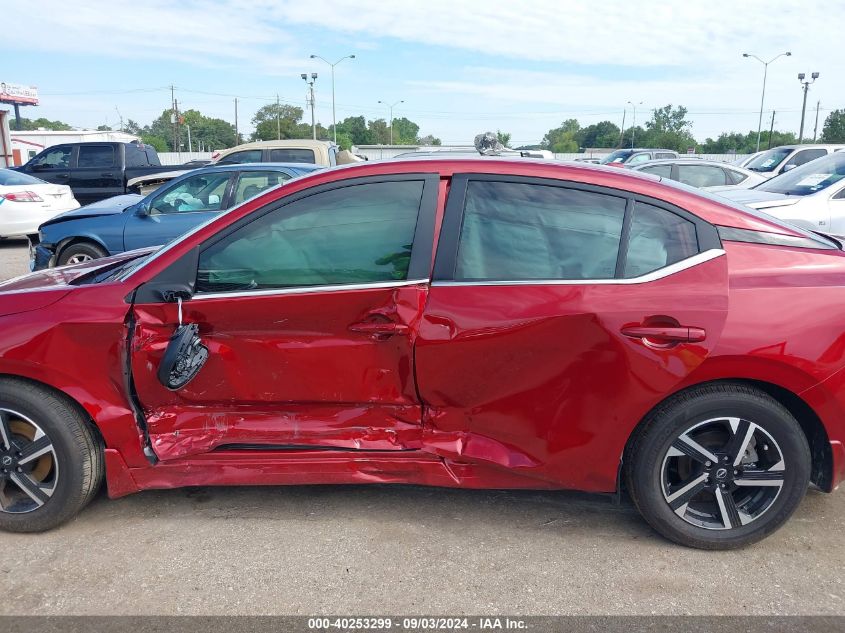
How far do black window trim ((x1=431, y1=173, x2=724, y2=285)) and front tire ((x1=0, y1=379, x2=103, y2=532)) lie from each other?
172 cm

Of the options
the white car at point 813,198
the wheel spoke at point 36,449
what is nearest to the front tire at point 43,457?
the wheel spoke at point 36,449

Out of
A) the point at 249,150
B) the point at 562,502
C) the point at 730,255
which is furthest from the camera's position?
the point at 249,150

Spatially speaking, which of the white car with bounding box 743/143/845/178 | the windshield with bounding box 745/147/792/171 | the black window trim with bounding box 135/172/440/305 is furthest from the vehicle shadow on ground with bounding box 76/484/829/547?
the windshield with bounding box 745/147/792/171

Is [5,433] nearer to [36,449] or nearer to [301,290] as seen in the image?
[36,449]

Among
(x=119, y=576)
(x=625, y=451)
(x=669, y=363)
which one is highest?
(x=669, y=363)

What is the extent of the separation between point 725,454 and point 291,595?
73.3 inches

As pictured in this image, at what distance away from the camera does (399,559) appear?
114 inches

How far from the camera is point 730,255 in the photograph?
2.87 metres

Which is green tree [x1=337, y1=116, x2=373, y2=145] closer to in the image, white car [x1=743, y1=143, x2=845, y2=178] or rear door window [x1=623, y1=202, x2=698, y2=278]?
white car [x1=743, y1=143, x2=845, y2=178]

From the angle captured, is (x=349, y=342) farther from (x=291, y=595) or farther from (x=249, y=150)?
(x=249, y=150)

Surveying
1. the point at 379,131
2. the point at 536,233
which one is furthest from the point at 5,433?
the point at 379,131

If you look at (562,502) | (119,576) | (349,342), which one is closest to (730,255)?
(562,502)

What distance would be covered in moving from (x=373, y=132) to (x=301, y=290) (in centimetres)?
10081

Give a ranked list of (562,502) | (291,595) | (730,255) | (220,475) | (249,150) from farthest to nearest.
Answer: (249,150)
(562,502)
(220,475)
(730,255)
(291,595)
